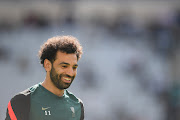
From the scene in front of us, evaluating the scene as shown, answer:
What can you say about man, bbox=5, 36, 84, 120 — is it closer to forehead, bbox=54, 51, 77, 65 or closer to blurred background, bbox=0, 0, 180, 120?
forehead, bbox=54, 51, 77, 65

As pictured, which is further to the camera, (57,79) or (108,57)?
(108,57)

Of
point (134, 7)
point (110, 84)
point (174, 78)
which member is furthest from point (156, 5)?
point (110, 84)

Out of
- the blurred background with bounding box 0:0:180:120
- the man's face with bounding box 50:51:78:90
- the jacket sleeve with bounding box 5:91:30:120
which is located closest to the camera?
the jacket sleeve with bounding box 5:91:30:120

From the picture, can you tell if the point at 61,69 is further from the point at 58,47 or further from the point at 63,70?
the point at 58,47

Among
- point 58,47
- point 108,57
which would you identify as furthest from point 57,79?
point 108,57

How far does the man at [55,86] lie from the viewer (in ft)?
12.7

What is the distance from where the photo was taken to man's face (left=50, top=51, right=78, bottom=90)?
13.1 feet

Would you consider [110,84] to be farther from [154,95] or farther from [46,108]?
[46,108]

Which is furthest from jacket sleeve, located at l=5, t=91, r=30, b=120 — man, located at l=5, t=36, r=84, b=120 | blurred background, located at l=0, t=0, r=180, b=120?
blurred background, located at l=0, t=0, r=180, b=120

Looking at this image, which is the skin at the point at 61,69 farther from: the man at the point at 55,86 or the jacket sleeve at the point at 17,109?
the jacket sleeve at the point at 17,109

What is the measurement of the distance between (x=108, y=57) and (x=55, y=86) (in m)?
12.5

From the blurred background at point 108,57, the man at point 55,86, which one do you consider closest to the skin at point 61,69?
the man at point 55,86

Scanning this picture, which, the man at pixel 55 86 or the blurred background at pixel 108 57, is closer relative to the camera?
the man at pixel 55 86

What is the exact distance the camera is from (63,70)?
3.99m
